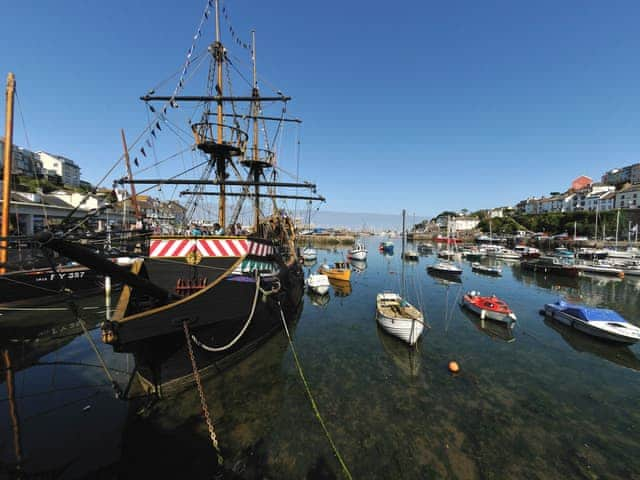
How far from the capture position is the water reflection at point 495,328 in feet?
49.8

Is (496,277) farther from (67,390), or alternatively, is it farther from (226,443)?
(67,390)

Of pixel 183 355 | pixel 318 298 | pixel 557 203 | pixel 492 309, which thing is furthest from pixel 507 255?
pixel 557 203

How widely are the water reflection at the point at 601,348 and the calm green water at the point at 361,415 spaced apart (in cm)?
11

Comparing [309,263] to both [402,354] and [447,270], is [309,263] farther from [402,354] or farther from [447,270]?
[402,354]

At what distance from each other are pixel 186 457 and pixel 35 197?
54.6m

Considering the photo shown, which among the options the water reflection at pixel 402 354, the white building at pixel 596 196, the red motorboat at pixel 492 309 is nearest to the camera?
the water reflection at pixel 402 354

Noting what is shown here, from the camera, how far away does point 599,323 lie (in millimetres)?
14844

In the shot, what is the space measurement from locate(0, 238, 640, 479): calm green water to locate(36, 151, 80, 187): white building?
96.0 metres

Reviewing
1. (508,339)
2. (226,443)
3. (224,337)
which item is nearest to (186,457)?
(226,443)

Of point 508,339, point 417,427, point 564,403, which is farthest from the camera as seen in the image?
point 508,339

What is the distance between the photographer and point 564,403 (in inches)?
359

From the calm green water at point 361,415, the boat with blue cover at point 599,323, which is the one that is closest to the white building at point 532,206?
the boat with blue cover at point 599,323

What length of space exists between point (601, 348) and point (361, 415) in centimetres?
Result: 1538

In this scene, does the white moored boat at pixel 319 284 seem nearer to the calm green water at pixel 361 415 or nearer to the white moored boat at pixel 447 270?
the calm green water at pixel 361 415
